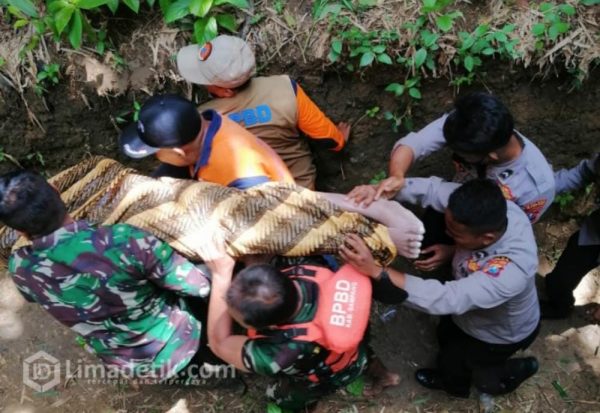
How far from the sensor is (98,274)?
2.60 metres

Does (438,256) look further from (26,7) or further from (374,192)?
(26,7)

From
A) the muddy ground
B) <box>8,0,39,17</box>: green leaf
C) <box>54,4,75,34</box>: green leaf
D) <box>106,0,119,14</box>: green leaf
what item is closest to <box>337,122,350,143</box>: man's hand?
the muddy ground

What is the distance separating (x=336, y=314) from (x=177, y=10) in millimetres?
2354

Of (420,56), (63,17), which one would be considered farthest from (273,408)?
(63,17)

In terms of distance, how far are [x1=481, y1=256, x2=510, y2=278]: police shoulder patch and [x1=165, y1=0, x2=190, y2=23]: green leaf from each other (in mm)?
2484

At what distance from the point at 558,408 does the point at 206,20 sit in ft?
11.5

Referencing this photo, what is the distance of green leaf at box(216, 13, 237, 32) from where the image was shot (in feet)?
12.0

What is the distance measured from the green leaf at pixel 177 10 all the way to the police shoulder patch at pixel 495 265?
248 centimetres

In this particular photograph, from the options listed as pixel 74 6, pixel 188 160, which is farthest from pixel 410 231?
pixel 74 6

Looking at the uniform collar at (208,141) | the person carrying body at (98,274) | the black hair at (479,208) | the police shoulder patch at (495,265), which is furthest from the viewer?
the uniform collar at (208,141)

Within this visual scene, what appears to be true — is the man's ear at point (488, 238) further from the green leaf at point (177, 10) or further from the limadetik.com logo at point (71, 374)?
the green leaf at point (177, 10)

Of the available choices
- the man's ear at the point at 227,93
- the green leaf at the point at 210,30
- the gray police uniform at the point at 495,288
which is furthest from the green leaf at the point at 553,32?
the green leaf at the point at 210,30

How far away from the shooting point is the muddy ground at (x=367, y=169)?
12.1 feet

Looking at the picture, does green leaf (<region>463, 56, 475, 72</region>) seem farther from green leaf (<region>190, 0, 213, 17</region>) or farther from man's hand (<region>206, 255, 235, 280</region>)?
man's hand (<region>206, 255, 235, 280</region>)
